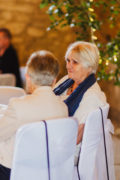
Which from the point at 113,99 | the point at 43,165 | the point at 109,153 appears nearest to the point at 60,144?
the point at 43,165

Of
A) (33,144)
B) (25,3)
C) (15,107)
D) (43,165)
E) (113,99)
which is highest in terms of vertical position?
(25,3)

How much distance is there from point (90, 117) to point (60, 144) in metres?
0.30

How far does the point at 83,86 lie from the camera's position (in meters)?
2.36

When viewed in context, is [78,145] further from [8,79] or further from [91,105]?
[8,79]

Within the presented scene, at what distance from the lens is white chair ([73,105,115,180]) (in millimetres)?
2023

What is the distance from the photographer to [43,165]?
1.76 metres

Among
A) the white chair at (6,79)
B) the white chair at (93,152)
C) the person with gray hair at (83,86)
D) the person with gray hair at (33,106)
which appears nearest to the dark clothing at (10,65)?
the white chair at (6,79)

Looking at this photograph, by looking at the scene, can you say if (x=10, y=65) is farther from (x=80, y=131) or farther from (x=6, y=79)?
(x=80, y=131)

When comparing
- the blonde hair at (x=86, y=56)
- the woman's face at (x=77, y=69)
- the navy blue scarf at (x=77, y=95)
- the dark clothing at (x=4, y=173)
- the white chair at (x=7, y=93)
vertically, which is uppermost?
the blonde hair at (x=86, y=56)

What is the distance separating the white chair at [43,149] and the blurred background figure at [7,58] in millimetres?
2952

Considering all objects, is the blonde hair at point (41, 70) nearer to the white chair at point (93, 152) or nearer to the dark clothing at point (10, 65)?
the white chair at point (93, 152)

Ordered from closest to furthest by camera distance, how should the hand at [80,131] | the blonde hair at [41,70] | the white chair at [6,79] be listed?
the blonde hair at [41,70] → the hand at [80,131] → the white chair at [6,79]

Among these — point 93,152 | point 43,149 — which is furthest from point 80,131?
point 43,149

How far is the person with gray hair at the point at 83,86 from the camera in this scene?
223 centimetres
